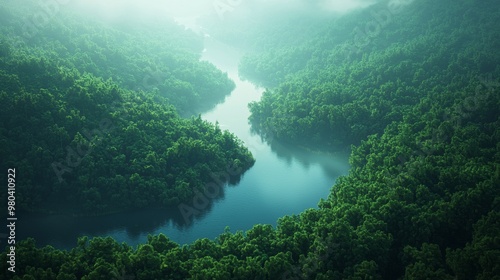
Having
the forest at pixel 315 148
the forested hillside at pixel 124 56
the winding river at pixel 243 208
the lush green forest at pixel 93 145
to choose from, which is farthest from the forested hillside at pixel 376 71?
the lush green forest at pixel 93 145

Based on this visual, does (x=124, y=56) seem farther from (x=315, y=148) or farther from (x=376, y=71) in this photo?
(x=376, y=71)

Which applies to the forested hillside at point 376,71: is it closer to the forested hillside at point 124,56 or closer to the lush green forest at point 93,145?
the forested hillside at point 124,56

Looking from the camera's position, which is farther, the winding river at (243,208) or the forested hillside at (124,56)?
the forested hillside at (124,56)

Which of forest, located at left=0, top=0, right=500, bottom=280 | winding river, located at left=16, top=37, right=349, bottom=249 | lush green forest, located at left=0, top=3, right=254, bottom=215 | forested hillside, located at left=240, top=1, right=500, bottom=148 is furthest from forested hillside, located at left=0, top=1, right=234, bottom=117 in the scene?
forested hillside, located at left=240, top=1, right=500, bottom=148

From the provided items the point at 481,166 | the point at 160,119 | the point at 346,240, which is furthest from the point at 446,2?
the point at 346,240

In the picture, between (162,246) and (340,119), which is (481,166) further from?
(162,246)

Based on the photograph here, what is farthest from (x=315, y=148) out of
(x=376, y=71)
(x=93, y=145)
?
(x=93, y=145)
